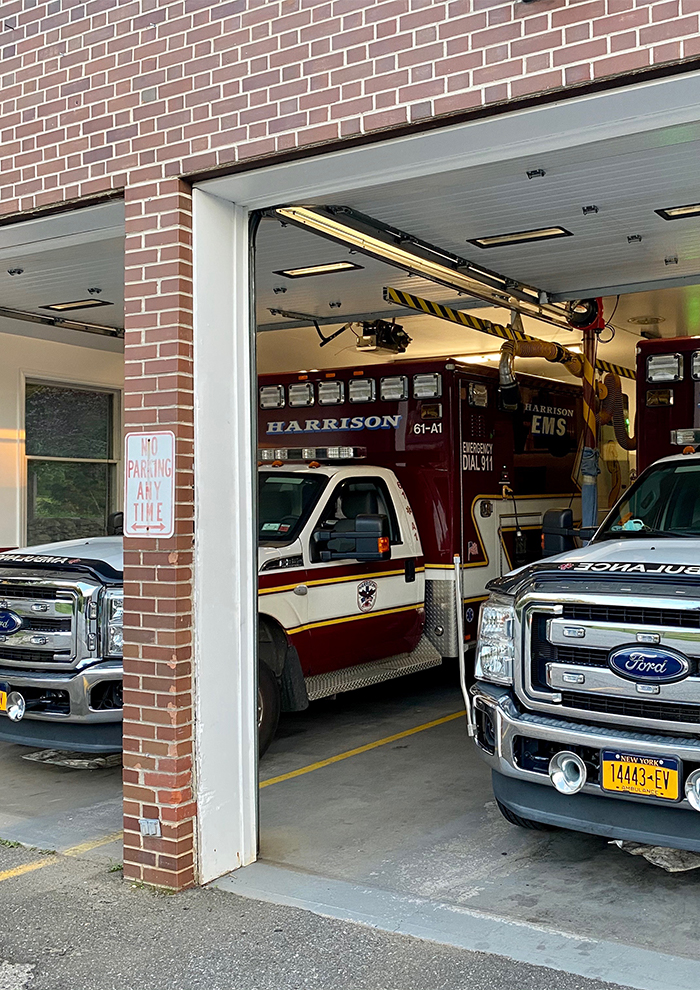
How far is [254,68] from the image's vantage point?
5.12 m

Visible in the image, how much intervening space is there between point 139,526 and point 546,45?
2943 mm

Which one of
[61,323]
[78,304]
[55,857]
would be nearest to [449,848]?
[55,857]

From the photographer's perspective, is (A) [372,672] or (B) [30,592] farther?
(A) [372,672]

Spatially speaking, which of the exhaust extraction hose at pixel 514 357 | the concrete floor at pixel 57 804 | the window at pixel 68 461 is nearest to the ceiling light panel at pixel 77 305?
the window at pixel 68 461

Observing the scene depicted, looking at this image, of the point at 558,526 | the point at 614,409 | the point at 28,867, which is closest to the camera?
the point at 28,867

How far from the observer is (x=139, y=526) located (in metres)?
5.38

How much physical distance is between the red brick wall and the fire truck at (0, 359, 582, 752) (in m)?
2.86

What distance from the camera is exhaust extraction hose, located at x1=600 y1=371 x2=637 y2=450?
39.4 feet

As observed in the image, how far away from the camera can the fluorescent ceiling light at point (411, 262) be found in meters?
6.63

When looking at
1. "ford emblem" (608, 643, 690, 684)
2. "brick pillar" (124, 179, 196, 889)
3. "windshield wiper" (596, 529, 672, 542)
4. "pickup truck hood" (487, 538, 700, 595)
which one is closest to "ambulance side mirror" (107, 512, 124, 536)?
"brick pillar" (124, 179, 196, 889)

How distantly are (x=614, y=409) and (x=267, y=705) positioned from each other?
247 inches

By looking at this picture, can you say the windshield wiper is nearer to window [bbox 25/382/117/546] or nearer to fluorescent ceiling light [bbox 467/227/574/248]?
fluorescent ceiling light [bbox 467/227/574/248]

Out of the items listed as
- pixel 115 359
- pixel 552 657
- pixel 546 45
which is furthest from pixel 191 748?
pixel 115 359

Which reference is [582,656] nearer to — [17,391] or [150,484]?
[150,484]
